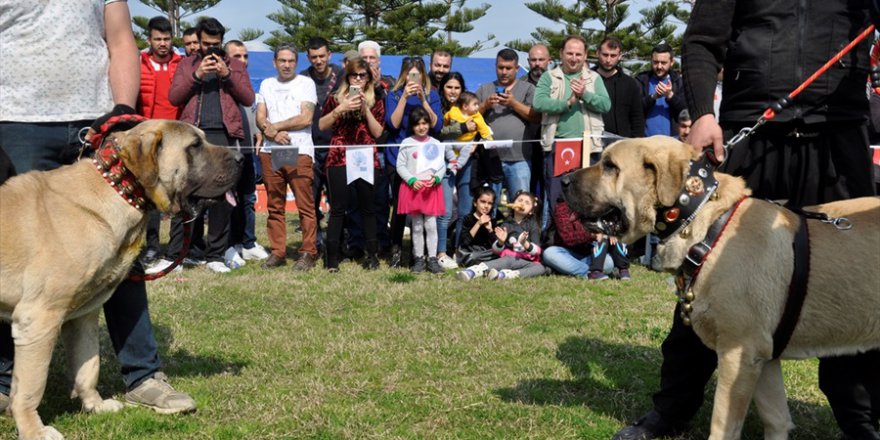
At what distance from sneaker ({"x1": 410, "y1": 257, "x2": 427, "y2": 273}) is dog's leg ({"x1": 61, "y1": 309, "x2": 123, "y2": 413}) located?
537cm

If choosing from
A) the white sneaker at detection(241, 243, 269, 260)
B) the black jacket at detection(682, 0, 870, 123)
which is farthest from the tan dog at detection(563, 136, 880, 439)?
the white sneaker at detection(241, 243, 269, 260)

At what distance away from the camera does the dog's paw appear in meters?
3.84

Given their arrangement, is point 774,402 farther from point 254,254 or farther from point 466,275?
point 254,254

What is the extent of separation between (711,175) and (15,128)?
349 centimetres

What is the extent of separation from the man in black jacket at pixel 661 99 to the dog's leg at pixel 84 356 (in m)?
8.26

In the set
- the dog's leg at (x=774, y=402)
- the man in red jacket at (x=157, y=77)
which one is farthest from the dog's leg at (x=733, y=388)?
the man in red jacket at (x=157, y=77)

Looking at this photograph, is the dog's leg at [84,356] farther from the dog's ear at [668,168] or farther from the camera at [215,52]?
the camera at [215,52]

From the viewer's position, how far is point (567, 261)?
9.16 metres

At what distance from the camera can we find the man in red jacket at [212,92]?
9.30 m

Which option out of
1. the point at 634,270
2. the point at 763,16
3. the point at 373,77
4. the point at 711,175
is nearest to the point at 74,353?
the point at 711,175

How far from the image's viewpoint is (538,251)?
9328 mm

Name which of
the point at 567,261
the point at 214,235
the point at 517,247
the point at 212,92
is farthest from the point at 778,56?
the point at 214,235

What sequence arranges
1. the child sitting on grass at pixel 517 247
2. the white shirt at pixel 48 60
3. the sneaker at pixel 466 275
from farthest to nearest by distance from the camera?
the child sitting on grass at pixel 517 247 < the sneaker at pixel 466 275 < the white shirt at pixel 48 60

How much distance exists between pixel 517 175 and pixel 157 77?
4618mm
